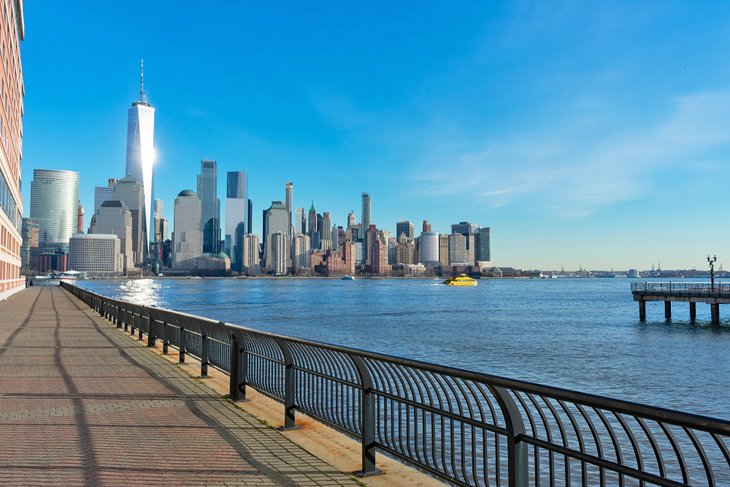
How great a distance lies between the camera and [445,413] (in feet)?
18.3

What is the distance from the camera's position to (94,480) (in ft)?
20.2

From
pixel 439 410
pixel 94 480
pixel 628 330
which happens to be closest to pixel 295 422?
pixel 94 480

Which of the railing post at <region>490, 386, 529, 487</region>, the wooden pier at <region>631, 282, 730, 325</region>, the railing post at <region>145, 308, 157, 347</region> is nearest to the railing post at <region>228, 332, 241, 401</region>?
the railing post at <region>490, 386, 529, 487</region>

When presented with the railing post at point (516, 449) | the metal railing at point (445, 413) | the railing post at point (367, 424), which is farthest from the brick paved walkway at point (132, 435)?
the railing post at point (516, 449)

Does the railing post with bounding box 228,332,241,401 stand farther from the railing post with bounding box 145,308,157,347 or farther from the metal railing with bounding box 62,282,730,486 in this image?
the railing post with bounding box 145,308,157,347

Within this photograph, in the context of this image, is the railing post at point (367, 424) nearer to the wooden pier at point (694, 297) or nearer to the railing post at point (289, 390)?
the railing post at point (289, 390)

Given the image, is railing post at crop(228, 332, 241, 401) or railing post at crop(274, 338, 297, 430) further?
railing post at crop(228, 332, 241, 401)

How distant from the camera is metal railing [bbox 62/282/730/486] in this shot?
13.0 ft

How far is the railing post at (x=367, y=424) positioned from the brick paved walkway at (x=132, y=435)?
27 centimetres

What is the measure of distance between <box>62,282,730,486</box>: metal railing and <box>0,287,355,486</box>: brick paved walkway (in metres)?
0.63

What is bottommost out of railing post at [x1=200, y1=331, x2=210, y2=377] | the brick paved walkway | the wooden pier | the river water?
the river water

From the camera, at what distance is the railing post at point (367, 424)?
6.53 metres

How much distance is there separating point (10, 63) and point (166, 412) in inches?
2573

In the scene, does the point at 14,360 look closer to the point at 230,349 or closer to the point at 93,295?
the point at 230,349
